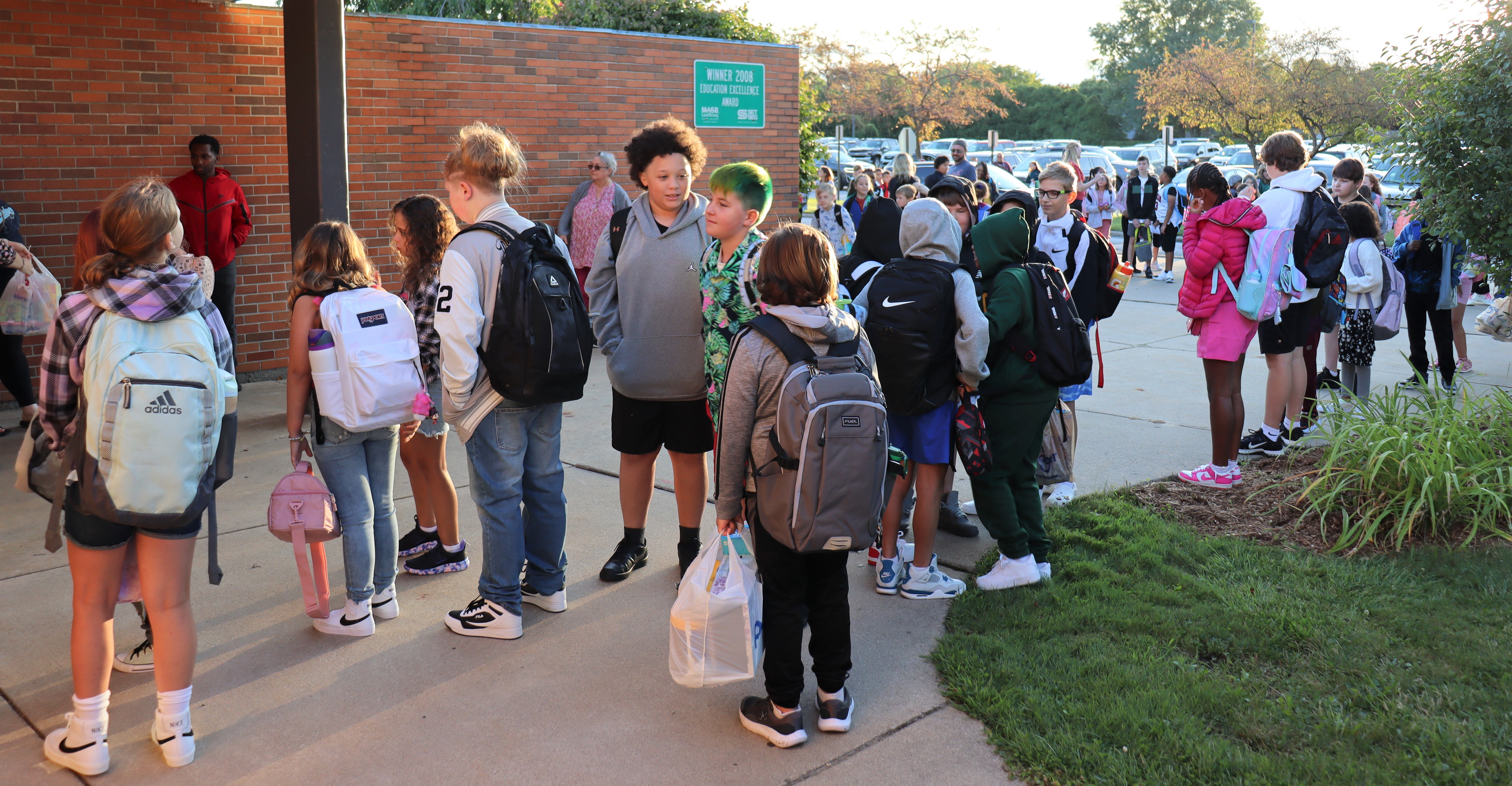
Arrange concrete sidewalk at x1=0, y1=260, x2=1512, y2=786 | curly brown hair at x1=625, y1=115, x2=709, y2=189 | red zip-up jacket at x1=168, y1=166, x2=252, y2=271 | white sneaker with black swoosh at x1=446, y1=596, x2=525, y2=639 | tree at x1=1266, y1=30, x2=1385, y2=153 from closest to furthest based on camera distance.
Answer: concrete sidewalk at x1=0, y1=260, x2=1512, y2=786
white sneaker with black swoosh at x1=446, y1=596, x2=525, y2=639
curly brown hair at x1=625, y1=115, x2=709, y2=189
red zip-up jacket at x1=168, y1=166, x2=252, y2=271
tree at x1=1266, y1=30, x2=1385, y2=153

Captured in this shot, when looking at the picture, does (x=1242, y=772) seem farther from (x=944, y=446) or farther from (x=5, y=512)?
(x=5, y=512)

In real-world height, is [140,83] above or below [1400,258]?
above

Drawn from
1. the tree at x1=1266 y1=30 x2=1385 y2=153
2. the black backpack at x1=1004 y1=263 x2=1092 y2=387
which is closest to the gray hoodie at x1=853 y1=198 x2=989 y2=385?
the black backpack at x1=1004 y1=263 x2=1092 y2=387

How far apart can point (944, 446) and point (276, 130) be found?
6.52 meters

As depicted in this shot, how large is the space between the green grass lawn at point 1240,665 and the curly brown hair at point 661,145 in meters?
2.12

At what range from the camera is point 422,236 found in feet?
14.2

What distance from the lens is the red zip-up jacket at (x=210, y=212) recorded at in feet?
25.1

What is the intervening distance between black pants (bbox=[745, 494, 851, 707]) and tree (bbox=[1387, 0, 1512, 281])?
4.49 meters

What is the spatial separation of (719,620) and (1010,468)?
1.75m

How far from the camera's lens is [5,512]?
17.4ft

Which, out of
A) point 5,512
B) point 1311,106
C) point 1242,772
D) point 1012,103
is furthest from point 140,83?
point 1012,103

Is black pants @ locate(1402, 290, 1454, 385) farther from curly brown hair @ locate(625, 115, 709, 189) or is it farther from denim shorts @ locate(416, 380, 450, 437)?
denim shorts @ locate(416, 380, 450, 437)

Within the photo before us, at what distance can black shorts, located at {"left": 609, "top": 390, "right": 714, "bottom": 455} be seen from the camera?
4305 millimetres

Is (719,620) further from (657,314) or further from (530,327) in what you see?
(657,314)
